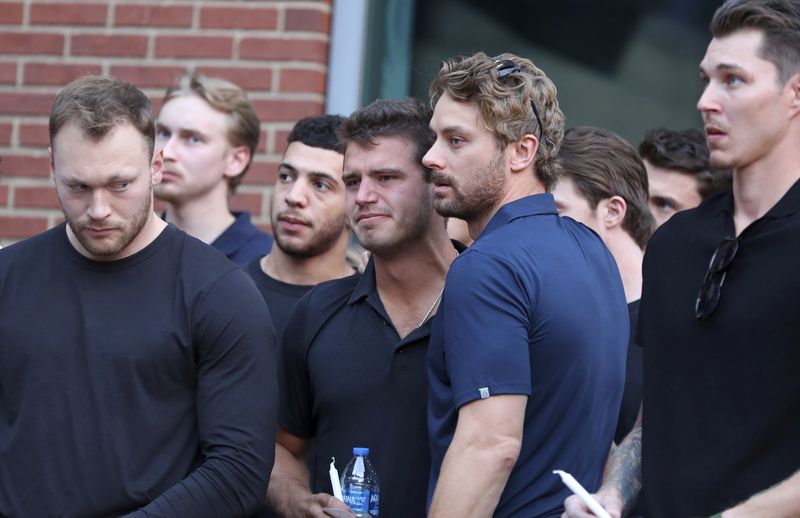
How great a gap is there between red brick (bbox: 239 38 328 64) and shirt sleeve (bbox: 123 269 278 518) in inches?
76.4

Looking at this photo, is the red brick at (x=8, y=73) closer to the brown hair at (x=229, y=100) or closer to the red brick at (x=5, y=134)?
the red brick at (x=5, y=134)

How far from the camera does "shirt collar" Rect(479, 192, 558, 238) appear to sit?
3.30 m

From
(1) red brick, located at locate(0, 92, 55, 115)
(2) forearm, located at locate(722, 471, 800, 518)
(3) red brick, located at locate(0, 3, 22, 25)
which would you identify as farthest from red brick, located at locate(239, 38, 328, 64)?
(2) forearm, located at locate(722, 471, 800, 518)

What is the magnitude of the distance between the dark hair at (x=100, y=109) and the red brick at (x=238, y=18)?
1.69m

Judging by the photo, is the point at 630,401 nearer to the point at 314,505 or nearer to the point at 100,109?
the point at 314,505

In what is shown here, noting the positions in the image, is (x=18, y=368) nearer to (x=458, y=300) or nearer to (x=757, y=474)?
(x=458, y=300)

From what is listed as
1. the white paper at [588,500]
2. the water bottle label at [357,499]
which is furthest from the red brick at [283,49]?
the white paper at [588,500]

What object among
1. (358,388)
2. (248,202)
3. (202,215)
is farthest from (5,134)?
(358,388)

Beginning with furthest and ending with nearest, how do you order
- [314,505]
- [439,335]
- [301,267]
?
[301,267], [314,505], [439,335]

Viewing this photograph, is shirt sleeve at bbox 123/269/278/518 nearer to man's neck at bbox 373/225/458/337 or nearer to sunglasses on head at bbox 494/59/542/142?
man's neck at bbox 373/225/458/337

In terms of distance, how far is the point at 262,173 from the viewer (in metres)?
5.43

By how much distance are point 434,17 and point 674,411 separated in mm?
3001

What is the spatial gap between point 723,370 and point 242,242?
106 inches

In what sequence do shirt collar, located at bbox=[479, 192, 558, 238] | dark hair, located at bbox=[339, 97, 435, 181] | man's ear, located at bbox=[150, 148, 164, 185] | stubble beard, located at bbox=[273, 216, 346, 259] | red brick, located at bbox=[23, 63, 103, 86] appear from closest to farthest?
shirt collar, located at bbox=[479, 192, 558, 238] < man's ear, located at bbox=[150, 148, 164, 185] < dark hair, located at bbox=[339, 97, 435, 181] < stubble beard, located at bbox=[273, 216, 346, 259] < red brick, located at bbox=[23, 63, 103, 86]
